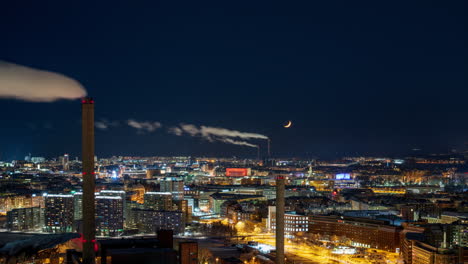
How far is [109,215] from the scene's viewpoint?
17.9 m

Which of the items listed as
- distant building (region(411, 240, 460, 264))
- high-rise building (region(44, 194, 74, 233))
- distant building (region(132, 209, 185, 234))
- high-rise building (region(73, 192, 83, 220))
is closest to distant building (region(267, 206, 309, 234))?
distant building (region(132, 209, 185, 234))

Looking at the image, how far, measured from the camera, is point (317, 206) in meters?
22.2

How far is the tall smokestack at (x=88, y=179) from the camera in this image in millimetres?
8867

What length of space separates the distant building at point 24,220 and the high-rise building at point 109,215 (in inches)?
81.6

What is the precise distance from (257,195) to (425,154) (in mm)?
32362

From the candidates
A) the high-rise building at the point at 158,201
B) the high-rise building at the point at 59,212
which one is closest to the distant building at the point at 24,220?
the high-rise building at the point at 59,212

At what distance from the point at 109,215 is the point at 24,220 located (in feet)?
8.77

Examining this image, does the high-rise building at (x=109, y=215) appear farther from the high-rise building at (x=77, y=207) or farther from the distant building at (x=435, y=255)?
the distant building at (x=435, y=255)

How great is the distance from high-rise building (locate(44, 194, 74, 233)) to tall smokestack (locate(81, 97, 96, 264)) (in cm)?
968

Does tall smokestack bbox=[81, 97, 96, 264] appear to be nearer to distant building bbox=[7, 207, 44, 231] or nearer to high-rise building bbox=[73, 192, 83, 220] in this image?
high-rise building bbox=[73, 192, 83, 220]

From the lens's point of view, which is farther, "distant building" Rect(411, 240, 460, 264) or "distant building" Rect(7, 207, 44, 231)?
"distant building" Rect(7, 207, 44, 231)

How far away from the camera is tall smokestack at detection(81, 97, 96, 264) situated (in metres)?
8.87

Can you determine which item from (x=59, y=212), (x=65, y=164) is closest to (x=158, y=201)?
(x=59, y=212)

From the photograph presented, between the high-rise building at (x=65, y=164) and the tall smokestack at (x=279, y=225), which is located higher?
the tall smokestack at (x=279, y=225)
